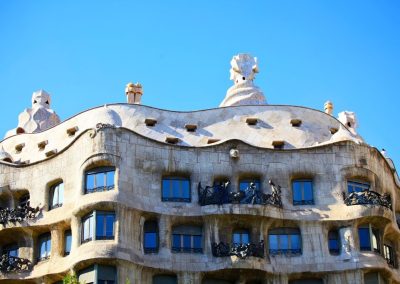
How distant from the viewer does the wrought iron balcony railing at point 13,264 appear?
50.8 metres

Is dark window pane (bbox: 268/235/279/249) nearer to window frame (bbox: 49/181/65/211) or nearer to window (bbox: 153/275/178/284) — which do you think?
window (bbox: 153/275/178/284)

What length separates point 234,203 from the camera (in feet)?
166

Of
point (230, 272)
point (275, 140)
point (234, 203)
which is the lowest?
point (230, 272)

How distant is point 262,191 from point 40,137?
12759mm

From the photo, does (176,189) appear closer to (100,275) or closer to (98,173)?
(98,173)

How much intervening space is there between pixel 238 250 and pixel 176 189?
4.73m

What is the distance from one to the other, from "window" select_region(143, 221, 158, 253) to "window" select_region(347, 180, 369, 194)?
10.0 metres

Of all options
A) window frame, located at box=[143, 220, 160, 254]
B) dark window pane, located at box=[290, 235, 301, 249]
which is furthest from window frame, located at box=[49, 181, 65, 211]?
dark window pane, located at box=[290, 235, 301, 249]

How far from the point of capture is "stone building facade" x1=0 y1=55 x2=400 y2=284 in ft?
161

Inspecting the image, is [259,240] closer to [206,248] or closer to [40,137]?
[206,248]

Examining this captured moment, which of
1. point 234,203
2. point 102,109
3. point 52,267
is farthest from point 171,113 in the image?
point 52,267

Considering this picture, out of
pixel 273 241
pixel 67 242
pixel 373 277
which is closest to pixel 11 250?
pixel 67 242

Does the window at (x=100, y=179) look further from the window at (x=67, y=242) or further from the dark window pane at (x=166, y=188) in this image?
the dark window pane at (x=166, y=188)

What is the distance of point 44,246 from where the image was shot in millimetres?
51375
